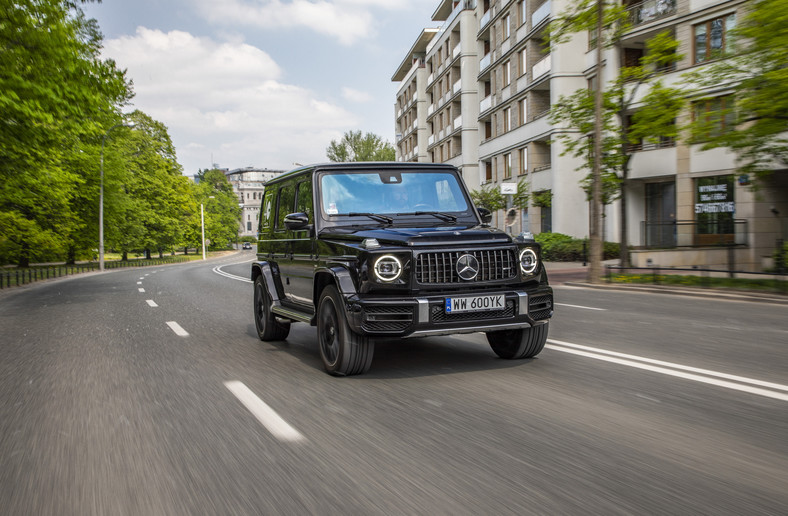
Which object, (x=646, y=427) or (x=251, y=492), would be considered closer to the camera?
(x=251, y=492)

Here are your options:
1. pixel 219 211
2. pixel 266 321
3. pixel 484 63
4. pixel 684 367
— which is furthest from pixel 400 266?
pixel 219 211

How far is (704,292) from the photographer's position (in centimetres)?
1443

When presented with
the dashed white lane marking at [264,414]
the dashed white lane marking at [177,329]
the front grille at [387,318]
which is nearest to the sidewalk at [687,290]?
the front grille at [387,318]

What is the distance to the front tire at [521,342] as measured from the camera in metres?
6.14

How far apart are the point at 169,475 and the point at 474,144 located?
48.7 meters

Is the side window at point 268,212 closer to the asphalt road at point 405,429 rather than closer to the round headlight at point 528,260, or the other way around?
the asphalt road at point 405,429

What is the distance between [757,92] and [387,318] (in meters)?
11.8

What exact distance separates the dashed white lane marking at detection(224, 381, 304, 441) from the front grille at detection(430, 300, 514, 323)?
57.2 inches

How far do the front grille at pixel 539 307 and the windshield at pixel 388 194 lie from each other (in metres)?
1.38

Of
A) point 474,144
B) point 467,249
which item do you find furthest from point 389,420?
point 474,144

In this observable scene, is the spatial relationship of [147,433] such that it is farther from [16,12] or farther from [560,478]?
[16,12]

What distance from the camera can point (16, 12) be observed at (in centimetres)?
1564

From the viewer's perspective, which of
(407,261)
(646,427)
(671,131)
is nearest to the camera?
(646,427)

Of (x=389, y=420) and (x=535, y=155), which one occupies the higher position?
(x=535, y=155)
